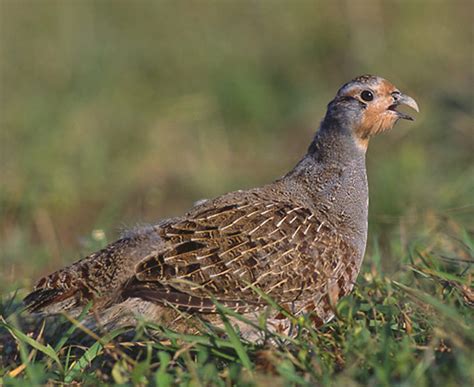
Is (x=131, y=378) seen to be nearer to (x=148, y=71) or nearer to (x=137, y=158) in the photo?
(x=137, y=158)

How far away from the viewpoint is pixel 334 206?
4797 millimetres

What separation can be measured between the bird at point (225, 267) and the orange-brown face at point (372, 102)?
1.37 feet

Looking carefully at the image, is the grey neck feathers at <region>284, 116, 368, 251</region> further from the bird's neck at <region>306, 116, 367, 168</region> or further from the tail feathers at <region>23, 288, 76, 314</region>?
the tail feathers at <region>23, 288, 76, 314</region>

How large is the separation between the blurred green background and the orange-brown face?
810mm

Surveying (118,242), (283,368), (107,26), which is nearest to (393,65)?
(107,26)

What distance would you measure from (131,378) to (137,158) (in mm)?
5318

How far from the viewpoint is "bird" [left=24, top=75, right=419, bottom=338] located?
4.27m

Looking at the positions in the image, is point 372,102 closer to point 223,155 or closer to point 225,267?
point 225,267

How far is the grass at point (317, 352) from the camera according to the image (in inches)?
137

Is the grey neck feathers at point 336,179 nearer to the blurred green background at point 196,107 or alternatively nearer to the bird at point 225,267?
the bird at point 225,267

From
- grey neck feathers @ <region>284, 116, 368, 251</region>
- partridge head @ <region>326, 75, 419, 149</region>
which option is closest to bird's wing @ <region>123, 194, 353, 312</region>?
grey neck feathers @ <region>284, 116, 368, 251</region>

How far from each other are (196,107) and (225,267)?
5.57 metres

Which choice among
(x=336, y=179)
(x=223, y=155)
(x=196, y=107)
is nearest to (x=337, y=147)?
(x=336, y=179)

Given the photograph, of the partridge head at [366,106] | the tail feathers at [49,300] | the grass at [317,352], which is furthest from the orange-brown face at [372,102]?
the tail feathers at [49,300]
